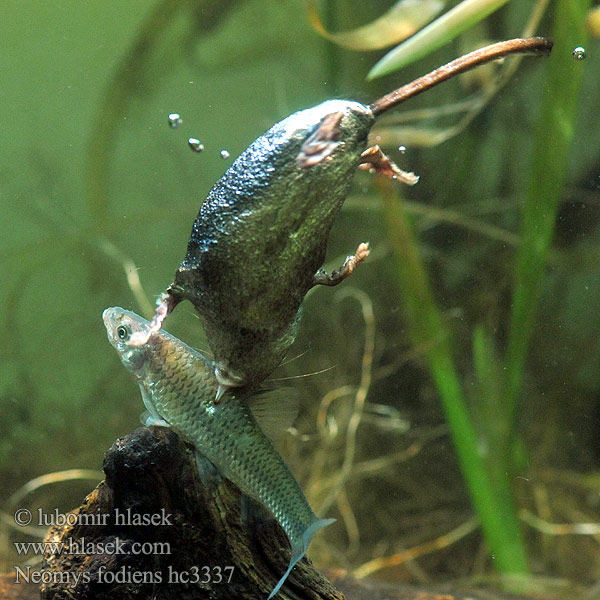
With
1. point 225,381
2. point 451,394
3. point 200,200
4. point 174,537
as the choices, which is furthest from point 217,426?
point 200,200

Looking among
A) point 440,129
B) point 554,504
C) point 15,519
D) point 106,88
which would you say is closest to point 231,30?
point 106,88

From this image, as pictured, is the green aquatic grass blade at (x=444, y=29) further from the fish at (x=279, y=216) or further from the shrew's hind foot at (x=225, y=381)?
the shrew's hind foot at (x=225, y=381)

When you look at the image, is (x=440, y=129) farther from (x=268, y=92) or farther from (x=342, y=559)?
(x=342, y=559)

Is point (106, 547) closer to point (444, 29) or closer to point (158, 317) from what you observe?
point (158, 317)

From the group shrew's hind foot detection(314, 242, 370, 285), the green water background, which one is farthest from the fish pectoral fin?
the green water background

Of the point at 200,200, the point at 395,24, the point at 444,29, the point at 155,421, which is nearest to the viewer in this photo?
the point at 155,421

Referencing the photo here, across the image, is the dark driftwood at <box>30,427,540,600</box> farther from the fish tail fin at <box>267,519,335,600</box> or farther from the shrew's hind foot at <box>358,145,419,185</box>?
the shrew's hind foot at <box>358,145,419,185</box>

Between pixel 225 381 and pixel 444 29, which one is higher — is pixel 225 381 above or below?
below

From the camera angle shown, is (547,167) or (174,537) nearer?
(174,537)
